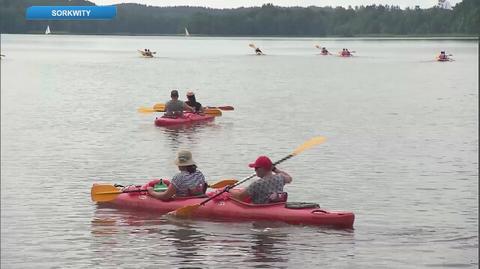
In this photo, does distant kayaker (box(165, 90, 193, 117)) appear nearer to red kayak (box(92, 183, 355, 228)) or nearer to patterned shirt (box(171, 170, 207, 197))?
red kayak (box(92, 183, 355, 228))

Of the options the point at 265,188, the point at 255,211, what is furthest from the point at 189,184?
the point at 265,188

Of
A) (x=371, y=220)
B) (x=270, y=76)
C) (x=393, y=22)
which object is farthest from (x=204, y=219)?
(x=393, y=22)

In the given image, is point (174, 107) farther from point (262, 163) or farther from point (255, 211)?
point (262, 163)

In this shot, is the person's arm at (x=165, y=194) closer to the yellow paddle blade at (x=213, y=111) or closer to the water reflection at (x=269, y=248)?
the water reflection at (x=269, y=248)

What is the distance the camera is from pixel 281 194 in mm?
17781

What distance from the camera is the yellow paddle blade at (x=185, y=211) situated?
18.0 metres

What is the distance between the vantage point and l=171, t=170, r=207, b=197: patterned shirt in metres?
18.3

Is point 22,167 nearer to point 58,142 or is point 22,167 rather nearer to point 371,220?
point 58,142

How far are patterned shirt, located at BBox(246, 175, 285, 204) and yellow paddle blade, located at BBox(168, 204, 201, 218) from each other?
1052mm

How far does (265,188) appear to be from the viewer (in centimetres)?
1761

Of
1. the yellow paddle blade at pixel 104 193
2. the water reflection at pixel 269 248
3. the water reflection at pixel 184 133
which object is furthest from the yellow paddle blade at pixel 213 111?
the water reflection at pixel 269 248

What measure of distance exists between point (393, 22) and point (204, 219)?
169163mm

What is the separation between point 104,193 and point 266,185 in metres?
3.89

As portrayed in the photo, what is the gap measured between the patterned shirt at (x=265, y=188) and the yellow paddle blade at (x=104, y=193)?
10.7 ft
